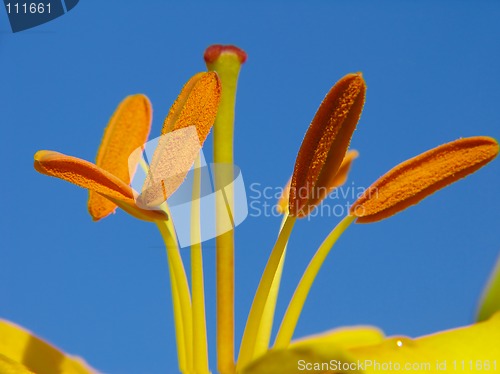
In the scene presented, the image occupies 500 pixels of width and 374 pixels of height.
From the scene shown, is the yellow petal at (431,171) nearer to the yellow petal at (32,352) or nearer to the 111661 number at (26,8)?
the yellow petal at (32,352)

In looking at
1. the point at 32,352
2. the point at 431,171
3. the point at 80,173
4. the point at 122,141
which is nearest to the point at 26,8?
the point at 122,141

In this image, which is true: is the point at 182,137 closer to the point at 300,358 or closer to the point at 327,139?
the point at 327,139

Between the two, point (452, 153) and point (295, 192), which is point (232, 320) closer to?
point (295, 192)

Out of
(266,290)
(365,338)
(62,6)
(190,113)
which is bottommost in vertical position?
(365,338)

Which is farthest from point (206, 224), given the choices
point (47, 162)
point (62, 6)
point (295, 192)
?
point (62, 6)

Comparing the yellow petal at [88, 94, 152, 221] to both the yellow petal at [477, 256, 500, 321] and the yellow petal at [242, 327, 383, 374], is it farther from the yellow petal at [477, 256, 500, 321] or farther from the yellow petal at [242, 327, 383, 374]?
the yellow petal at [477, 256, 500, 321]
